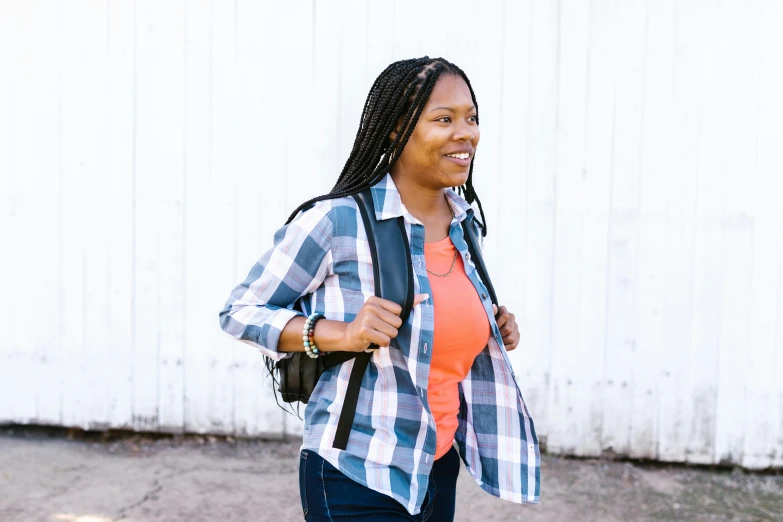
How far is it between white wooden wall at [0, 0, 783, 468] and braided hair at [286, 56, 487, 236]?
7.25 ft

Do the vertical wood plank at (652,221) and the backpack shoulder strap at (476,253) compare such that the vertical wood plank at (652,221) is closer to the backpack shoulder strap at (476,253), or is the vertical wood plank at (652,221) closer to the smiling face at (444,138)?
the backpack shoulder strap at (476,253)

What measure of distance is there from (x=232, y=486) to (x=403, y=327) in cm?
254

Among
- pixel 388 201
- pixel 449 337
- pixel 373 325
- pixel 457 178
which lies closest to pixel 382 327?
pixel 373 325

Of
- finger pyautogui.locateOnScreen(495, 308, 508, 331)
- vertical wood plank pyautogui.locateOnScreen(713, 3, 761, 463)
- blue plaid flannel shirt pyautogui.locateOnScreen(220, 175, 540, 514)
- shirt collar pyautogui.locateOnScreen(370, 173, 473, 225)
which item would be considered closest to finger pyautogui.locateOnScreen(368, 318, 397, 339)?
blue plaid flannel shirt pyautogui.locateOnScreen(220, 175, 540, 514)

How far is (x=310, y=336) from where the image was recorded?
1.98 m

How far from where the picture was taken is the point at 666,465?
4512 mm

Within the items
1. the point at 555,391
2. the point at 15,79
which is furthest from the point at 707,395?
the point at 15,79

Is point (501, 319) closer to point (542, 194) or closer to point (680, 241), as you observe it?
point (542, 194)

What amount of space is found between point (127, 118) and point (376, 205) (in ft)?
9.56

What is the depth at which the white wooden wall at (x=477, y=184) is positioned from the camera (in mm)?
4328

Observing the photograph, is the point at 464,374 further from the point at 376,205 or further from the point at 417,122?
the point at 417,122

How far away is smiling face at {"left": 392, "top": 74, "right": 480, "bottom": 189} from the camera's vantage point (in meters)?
2.20

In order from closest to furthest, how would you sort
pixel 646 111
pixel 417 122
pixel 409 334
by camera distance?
pixel 409 334 < pixel 417 122 < pixel 646 111

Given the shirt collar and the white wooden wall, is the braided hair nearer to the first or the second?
the shirt collar
